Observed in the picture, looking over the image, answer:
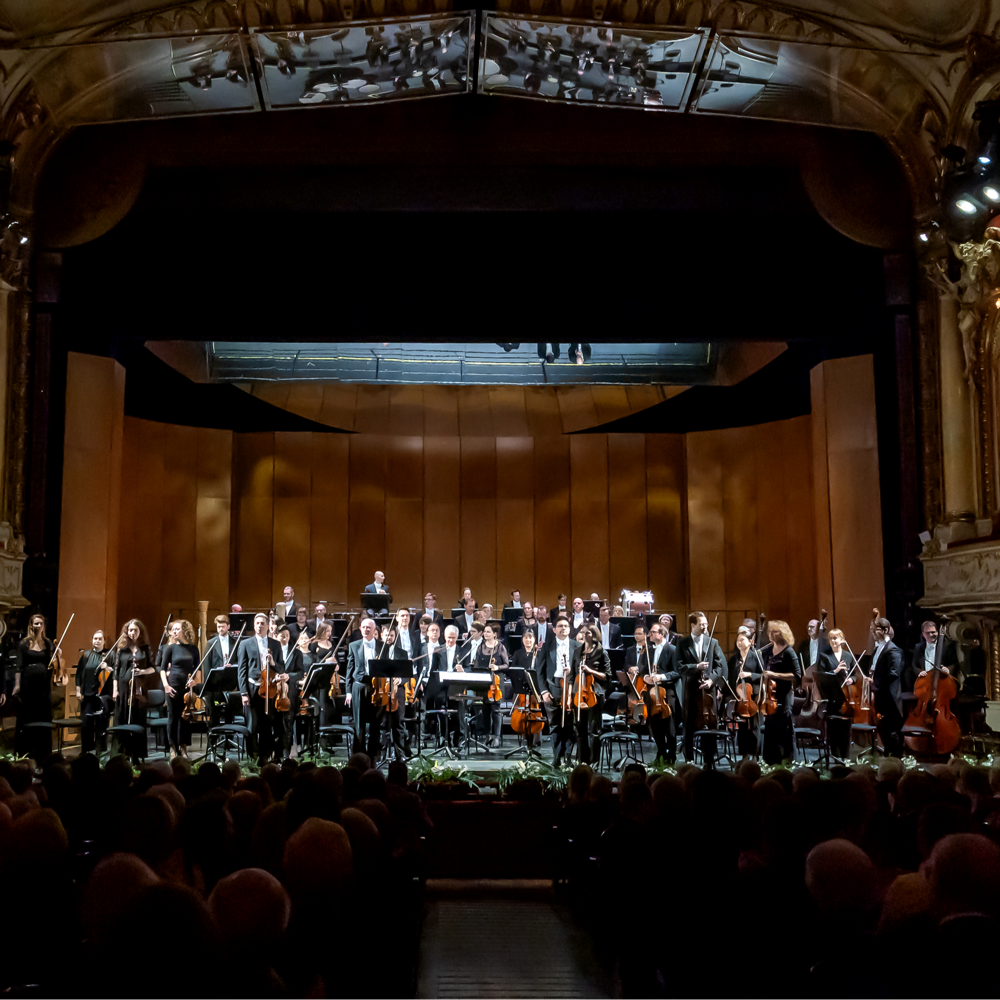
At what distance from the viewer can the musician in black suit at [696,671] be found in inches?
324

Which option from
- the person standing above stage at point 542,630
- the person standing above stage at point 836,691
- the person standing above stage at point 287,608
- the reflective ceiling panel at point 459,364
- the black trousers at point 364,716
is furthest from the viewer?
the reflective ceiling panel at point 459,364

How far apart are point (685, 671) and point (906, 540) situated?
11.6ft

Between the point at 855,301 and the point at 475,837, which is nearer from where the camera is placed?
the point at 475,837

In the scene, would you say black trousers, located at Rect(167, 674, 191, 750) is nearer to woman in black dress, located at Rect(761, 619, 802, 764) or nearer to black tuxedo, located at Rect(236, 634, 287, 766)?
black tuxedo, located at Rect(236, 634, 287, 766)

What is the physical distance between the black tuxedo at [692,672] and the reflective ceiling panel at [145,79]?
6.55 m

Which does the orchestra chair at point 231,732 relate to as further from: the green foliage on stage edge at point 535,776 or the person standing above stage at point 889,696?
the person standing above stage at point 889,696

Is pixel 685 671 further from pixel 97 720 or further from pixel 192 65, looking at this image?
pixel 192 65

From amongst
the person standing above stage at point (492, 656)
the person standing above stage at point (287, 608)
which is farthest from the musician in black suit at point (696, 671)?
the person standing above stage at point (287, 608)

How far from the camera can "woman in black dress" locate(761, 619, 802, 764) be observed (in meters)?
7.93

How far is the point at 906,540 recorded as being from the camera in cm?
1052

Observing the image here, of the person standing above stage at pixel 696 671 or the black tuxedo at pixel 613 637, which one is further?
the black tuxedo at pixel 613 637

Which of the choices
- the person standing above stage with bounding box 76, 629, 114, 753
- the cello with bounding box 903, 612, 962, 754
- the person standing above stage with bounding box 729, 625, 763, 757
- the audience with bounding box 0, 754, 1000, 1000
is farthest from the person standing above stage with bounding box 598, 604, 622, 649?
the audience with bounding box 0, 754, 1000, 1000

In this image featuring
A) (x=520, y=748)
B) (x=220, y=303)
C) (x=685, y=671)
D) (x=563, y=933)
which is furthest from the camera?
(x=220, y=303)

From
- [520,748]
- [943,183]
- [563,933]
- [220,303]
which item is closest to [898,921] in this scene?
[563,933]
